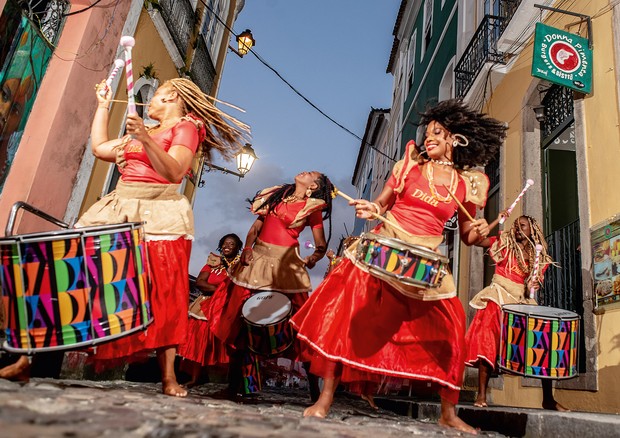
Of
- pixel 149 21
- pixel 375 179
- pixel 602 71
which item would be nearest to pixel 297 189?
pixel 602 71

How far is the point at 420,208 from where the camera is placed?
3.30 m

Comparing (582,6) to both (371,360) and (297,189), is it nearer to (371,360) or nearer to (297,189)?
(297,189)

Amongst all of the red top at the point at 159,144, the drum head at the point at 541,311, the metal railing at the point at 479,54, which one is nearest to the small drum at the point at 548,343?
the drum head at the point at 541,311

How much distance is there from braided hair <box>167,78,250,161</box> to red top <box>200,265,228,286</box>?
A: 3198mm

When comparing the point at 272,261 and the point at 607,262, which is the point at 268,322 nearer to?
the point at 272,261

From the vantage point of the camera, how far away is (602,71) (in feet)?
20.0

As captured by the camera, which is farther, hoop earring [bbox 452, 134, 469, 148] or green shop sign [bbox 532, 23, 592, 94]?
green shop sign [bbox 532, 23, 592, 94]

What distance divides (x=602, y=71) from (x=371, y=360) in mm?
5232

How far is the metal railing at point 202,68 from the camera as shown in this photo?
1184 cm

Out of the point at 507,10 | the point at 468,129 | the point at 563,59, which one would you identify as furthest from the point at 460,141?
the point at 507,10

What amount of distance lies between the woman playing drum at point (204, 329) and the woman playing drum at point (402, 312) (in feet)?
8.27

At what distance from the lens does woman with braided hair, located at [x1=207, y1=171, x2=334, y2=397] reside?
15.1ft

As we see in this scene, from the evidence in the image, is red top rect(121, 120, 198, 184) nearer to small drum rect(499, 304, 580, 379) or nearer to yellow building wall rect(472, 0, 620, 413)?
small drum rect(499, 304, 580, 379)

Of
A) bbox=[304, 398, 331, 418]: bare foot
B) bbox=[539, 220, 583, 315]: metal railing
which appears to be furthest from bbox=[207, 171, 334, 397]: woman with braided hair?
bbox=[539, 220, 583, 315]: metal railing
